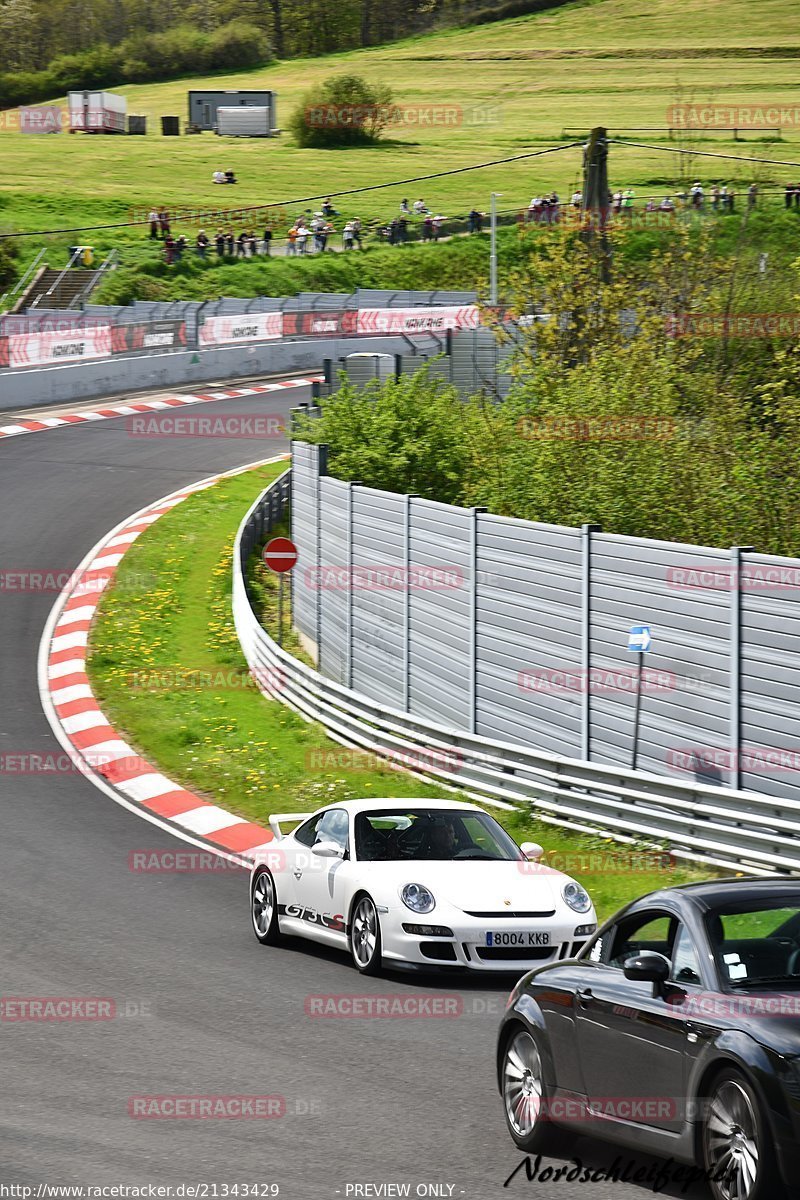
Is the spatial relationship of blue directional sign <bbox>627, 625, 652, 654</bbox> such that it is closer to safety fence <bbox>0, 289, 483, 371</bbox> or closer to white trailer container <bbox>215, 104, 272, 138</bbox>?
safety fence <bbox>0, 289, 483, 371</bbox>

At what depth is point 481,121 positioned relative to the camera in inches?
5684

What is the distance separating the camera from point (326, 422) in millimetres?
27172

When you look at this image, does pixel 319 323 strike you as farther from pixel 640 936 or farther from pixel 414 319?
pixel 640 936

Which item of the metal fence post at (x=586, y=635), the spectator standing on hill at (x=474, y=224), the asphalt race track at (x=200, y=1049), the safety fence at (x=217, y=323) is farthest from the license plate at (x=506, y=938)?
the spectator standing on hill at (x=474, y=224)

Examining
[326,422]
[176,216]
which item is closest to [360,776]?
[326,422]

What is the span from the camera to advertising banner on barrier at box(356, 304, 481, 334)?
2277 inches

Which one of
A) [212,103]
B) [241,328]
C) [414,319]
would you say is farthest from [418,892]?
[212,103]

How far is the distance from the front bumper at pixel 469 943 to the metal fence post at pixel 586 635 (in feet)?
17.0

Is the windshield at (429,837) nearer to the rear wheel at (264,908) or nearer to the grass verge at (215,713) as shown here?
the rear wheel at (264,908)

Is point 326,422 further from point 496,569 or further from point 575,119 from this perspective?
point 575,119

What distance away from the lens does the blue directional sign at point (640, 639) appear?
588 inches

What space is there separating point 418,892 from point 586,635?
213 inches

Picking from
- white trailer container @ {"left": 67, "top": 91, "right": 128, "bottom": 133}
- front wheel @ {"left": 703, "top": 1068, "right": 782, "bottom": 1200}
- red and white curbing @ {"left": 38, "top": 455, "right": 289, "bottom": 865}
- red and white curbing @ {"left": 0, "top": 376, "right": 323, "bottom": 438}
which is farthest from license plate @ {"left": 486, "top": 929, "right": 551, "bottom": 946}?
white trailer container @ {"left": 67, "top": 91, "right": 128, "bottom": 133}

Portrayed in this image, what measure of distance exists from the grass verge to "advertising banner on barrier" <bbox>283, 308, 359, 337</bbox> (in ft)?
77.1
